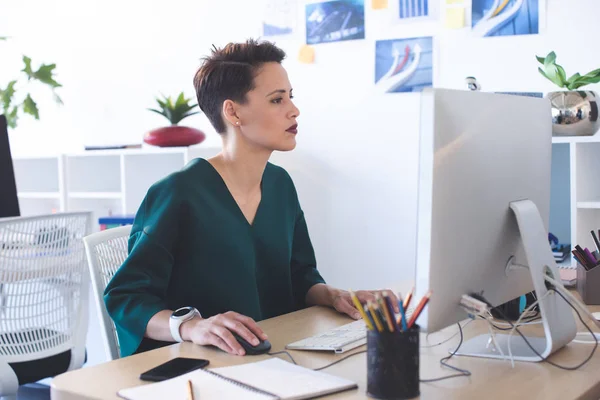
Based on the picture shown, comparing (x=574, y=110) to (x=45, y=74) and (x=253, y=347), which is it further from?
(x=45, y=74)

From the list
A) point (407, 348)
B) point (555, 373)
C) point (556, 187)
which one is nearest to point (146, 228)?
point (407, 348)

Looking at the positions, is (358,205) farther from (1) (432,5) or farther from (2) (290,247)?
(2) (290,247)

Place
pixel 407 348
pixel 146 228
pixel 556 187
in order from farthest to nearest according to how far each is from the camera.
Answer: pixel 556 187 < pixel 146 228 < pixel 407 348

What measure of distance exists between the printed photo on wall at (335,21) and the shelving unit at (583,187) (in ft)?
3.13

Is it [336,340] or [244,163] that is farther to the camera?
[244,163]

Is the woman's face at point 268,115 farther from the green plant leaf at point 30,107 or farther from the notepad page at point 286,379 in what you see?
the green plant leaf at point 30,107

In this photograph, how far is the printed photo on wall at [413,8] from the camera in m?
2.67

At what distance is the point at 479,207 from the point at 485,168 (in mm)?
58

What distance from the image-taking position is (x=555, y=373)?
3.56 feet

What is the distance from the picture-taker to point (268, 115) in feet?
5.39

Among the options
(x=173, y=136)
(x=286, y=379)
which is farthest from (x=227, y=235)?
(x=173, y=136)

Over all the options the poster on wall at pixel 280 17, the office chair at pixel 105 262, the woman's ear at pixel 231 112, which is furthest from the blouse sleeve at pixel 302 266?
the poster on wall at pixel 280 17

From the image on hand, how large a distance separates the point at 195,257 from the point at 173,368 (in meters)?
0.46

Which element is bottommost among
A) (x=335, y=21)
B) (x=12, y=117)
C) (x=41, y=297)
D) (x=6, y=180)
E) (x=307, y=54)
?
(x=41, y=297)
